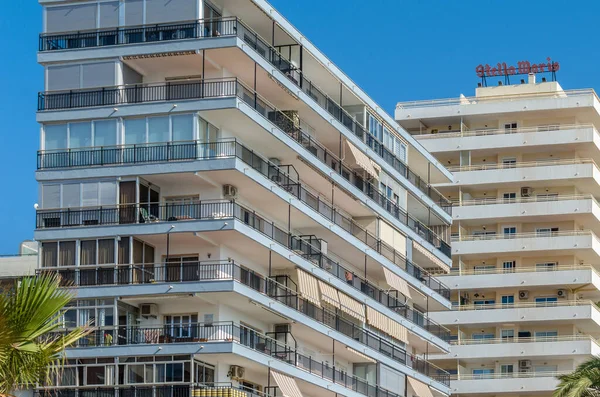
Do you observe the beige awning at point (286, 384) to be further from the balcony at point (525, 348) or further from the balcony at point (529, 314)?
the balcony at point (529, 314)

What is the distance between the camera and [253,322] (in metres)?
66.2

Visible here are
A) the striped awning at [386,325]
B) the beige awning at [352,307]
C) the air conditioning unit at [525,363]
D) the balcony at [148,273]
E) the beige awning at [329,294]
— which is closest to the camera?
the balcony at [148,273]

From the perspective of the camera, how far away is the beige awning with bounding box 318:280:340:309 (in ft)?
233

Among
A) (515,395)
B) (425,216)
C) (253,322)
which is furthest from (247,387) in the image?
(515,395)

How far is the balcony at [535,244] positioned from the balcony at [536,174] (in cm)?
399

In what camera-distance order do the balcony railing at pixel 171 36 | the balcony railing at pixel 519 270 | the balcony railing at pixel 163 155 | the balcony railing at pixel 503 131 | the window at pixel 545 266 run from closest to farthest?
the balcony railing at pixel 163 155 < the balcony railing at pixel 171 36 < the balcony railing at pixel 519 270 < the window at pixel 545 266 < the balcony railing at pixel 503 131

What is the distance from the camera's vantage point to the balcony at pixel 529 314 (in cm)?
11119

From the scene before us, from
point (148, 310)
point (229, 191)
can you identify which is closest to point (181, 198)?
point (229, 191)

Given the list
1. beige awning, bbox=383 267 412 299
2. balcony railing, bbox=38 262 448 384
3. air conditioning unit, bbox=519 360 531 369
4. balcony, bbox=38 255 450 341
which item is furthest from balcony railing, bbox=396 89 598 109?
balcony, bbox=38 255 450 341

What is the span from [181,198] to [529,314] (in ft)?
177

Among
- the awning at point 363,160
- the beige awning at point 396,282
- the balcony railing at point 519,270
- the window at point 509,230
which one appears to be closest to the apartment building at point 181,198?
the awning at point 363,160

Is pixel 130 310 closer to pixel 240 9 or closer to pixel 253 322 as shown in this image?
pixel 253 322

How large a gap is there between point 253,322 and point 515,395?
49.7 meters

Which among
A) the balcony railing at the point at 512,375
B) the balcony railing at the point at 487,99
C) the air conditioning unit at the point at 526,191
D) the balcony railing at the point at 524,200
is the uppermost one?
the balcony railing at the point at 487,99
